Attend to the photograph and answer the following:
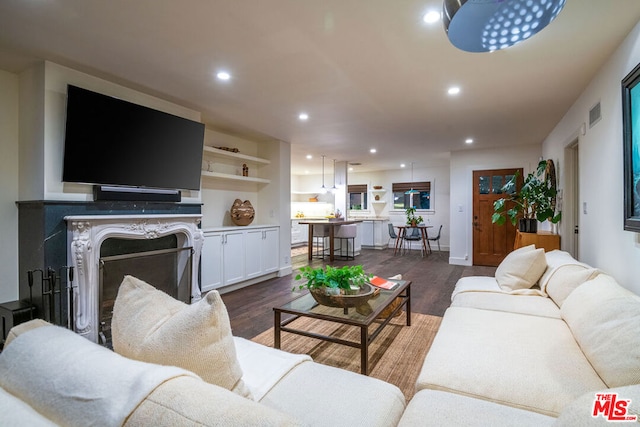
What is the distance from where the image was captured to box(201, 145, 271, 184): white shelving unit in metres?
4.46

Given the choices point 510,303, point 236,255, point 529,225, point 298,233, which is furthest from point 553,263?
point 298,233

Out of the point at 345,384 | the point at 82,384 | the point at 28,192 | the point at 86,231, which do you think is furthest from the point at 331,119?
the point at 82,384

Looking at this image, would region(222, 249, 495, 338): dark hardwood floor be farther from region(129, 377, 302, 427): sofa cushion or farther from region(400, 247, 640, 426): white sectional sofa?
region(129, 377, 302, 427): sofa cushion

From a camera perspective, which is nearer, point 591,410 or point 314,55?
point 591,410

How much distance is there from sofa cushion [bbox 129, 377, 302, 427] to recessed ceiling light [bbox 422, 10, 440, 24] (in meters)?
2.29

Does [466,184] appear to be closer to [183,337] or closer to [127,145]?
[127,145]

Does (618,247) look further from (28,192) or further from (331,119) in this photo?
(28,192)

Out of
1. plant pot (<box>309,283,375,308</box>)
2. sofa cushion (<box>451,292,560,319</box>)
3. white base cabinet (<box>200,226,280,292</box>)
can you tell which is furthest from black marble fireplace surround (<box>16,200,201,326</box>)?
sofa cushion (<box>451,292,560,319</box>)

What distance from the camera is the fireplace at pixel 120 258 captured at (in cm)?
273

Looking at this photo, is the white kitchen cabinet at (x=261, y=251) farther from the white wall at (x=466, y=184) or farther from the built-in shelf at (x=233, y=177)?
the white wall at (x=466, y=184)

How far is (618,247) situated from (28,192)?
16.1 feet

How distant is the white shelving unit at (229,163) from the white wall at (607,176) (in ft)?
13.9

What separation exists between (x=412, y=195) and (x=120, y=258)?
26.4ft

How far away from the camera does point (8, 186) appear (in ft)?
9.40
